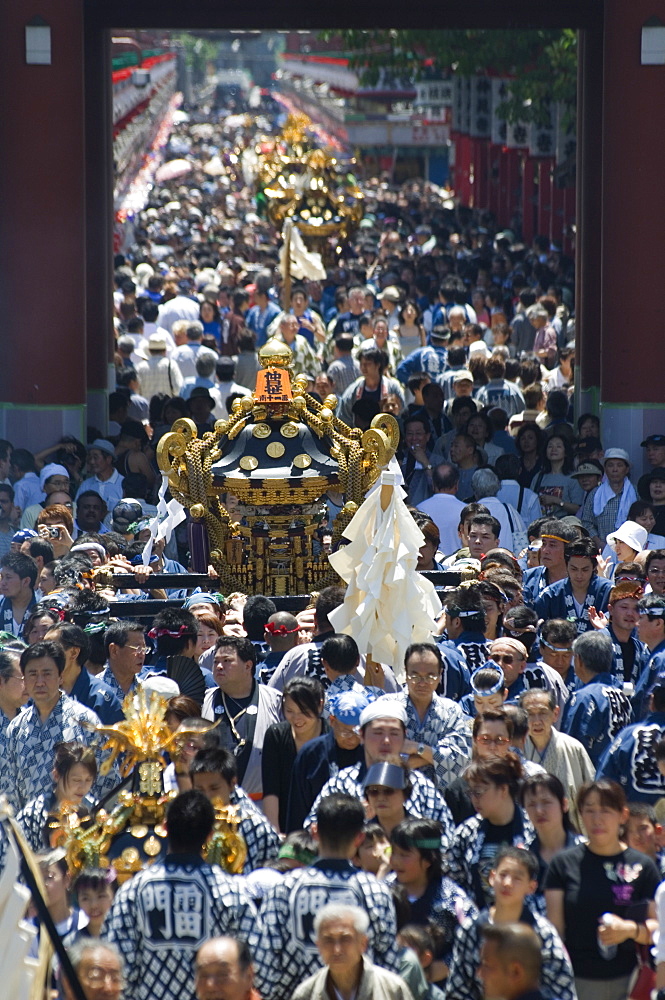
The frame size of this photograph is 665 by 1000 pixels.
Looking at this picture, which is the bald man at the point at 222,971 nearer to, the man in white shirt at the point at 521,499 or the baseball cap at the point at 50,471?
the man in white shirt at the point at 521,499

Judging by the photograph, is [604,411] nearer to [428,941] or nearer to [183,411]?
[183,411]

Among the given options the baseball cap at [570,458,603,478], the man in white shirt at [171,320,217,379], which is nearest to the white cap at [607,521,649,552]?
the baseball cap at [570,458,603,478]

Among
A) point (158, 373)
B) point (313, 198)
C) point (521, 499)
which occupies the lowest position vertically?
point (521, 499)

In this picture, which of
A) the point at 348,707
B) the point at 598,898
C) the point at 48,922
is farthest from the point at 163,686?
the point at 48,922

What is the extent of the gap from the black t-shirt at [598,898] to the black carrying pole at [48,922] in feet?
5.91

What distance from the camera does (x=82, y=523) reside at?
41.6 ft

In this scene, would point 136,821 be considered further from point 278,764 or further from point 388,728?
point 278,764

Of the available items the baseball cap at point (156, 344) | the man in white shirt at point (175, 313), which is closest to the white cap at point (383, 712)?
the baseball cap at point (156, 344)

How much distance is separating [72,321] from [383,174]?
46.8 metres

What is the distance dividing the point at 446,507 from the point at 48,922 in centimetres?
759

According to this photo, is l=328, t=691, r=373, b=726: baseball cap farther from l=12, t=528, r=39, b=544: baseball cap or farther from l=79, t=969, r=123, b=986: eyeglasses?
l=12, t=528, r=39, b=544: baseball cap

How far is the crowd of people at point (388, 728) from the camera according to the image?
5.80 metres

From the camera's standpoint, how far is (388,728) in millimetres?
7152

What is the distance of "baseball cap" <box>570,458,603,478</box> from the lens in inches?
526
